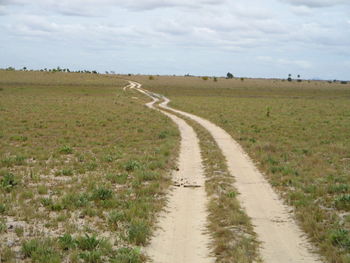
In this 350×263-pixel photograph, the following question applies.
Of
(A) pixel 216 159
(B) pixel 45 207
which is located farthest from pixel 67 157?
(B) pixel 45 207

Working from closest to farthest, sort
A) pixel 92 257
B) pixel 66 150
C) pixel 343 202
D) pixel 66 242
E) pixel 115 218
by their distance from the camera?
pixel 92 257 < pixel 66 242 < pixel 115 218 < pixel 343 202 < pixel 66 150

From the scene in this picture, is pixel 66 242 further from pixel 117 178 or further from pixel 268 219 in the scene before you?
pixel 117 178

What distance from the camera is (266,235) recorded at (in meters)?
9.55

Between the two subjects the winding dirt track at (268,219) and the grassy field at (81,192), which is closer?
the winding dirt track at (268,219)

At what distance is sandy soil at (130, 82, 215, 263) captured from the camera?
847cm

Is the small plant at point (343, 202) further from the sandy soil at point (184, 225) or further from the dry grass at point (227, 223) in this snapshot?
the sandy soil at point (184, 225)

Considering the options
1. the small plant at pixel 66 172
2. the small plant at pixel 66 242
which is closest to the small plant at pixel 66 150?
the small plant at pixel 66 172

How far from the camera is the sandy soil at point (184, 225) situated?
27.8 feet

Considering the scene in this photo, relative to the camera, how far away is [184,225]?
10.2 metres

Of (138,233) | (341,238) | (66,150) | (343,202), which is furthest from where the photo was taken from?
(66,150)

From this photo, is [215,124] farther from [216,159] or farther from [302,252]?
[302,252]

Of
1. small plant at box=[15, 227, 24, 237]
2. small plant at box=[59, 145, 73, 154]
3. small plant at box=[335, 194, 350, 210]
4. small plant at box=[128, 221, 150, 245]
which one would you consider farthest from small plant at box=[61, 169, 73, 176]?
small plant at box=[335, 194, 350, 210]

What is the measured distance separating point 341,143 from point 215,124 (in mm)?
11591

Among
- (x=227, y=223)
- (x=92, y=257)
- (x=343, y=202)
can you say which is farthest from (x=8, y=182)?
(x=343, y=202)
